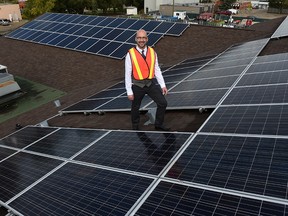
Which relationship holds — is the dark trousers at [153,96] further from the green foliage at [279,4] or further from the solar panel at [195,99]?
the green foliage at [279,4]

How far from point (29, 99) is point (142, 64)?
45.4ft

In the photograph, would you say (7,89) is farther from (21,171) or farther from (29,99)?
(21,171)

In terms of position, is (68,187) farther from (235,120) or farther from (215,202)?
(235,120)

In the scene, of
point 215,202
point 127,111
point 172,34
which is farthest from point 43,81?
point 215,202

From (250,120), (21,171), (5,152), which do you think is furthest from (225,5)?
(21,171)

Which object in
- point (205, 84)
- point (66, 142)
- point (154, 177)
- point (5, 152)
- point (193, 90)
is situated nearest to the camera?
point (154, 177)

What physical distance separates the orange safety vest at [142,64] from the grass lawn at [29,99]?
39.8 ft

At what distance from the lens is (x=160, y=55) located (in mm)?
19438

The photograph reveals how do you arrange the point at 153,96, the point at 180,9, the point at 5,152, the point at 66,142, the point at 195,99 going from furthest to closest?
the point at 180,9 < the point at 5,152 < the point at 195,99 < the point at 66,142 < the point at 153,96

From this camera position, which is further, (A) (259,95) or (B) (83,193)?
(A) (259,95)

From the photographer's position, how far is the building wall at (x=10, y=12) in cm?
7601

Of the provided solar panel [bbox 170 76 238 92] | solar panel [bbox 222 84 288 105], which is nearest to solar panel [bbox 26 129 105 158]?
solar panel [bbox 170 76 238 92]

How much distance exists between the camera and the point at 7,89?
17.9 metres

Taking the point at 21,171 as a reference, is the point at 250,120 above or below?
above
